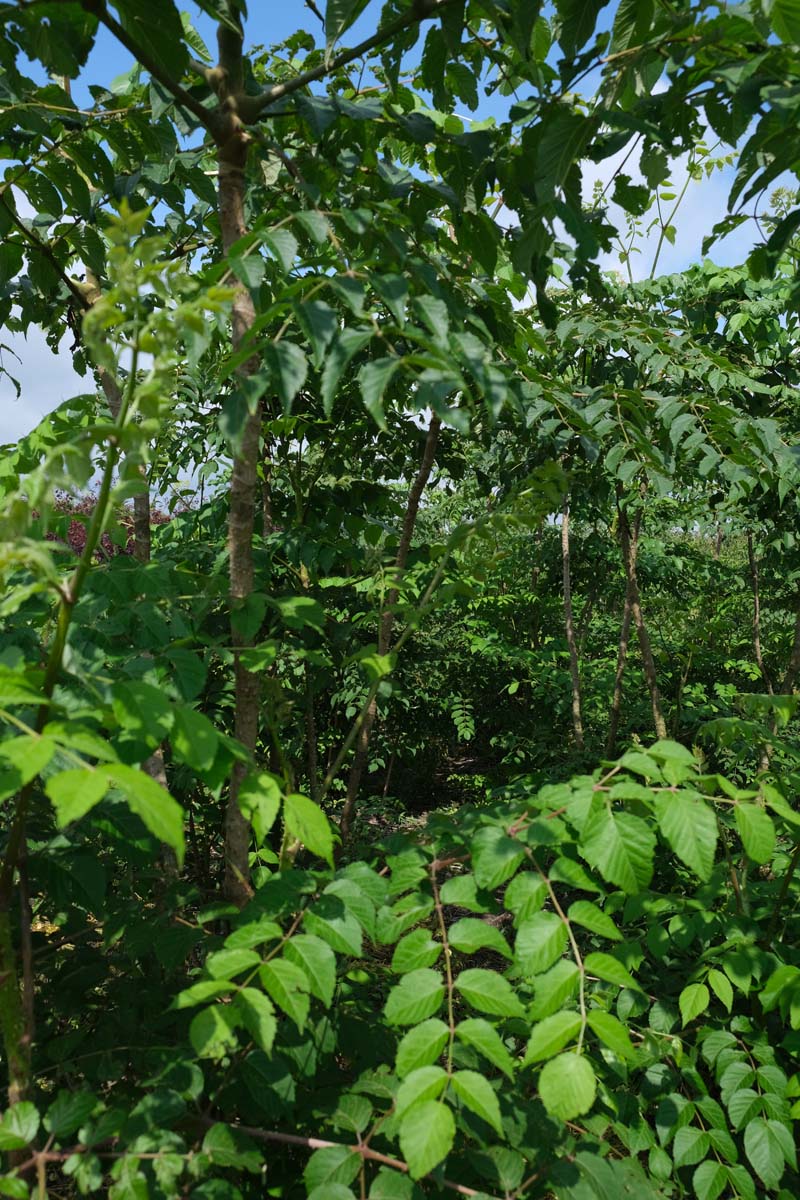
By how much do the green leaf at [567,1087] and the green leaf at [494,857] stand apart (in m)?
0.25

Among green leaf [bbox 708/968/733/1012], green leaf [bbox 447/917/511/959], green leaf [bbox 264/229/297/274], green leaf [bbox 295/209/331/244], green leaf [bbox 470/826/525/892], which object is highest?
green leaf [bbox 295/209/331/244]

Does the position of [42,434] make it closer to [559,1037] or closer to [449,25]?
[449,25]

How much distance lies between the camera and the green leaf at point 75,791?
76 centimetres

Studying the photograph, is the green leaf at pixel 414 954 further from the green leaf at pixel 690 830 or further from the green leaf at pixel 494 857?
the green leaf at pixel 690 830

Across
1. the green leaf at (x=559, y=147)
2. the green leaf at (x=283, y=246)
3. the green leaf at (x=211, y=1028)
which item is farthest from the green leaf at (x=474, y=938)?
the green leaf at (x=559, y=147)

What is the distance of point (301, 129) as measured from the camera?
1745mm

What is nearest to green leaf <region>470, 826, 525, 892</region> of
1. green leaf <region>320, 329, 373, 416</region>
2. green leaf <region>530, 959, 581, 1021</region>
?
green leaf <region>530, 959, 581, 1021</region>

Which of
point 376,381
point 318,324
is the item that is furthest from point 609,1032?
point 318,324

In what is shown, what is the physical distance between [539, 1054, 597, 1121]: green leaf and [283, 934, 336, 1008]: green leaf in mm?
314

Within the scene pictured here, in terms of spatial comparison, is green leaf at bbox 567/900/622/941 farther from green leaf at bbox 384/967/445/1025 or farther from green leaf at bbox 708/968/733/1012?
green leaf at bbox 708/968/733/1012

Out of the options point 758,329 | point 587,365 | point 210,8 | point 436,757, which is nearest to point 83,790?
point 210,8

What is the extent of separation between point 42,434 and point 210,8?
972 mm

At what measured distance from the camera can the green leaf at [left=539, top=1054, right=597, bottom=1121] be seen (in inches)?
40.3

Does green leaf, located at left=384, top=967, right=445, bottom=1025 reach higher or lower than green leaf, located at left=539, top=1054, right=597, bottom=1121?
higher
